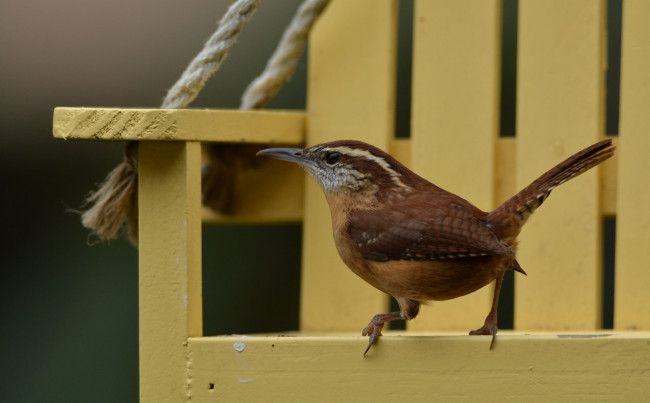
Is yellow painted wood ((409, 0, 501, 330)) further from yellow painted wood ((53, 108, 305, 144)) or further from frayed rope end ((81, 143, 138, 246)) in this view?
frayed rope end ((81, 143, 138, 246))

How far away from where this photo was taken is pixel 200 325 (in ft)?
10.5

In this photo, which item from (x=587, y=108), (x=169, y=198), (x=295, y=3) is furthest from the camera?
(x=295, y=3)

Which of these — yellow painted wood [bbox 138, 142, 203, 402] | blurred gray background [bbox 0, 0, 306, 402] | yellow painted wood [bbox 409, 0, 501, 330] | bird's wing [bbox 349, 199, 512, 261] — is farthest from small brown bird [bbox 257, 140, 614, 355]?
blurred gray background [bbox 0, 0, 306, 402]

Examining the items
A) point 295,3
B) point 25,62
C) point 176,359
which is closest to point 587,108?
→ point 176,359

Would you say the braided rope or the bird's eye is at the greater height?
the braided rope

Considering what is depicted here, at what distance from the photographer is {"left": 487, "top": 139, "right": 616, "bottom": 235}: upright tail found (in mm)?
2902

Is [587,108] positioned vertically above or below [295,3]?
below

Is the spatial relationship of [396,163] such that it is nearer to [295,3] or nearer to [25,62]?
[295,3]

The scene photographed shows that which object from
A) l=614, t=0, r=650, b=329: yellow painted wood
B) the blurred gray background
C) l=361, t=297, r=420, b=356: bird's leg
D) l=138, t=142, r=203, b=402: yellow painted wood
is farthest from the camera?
the blurred gray background

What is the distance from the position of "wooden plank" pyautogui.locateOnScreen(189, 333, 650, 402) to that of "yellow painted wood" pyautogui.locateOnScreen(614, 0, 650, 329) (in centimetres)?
71

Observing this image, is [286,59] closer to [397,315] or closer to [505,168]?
[505,168]

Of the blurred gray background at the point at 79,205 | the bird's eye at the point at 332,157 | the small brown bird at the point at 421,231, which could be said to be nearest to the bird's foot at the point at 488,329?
the small brown bird at the point at 421,231

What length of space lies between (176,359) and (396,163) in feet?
3.11

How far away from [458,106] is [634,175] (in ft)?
2.36
